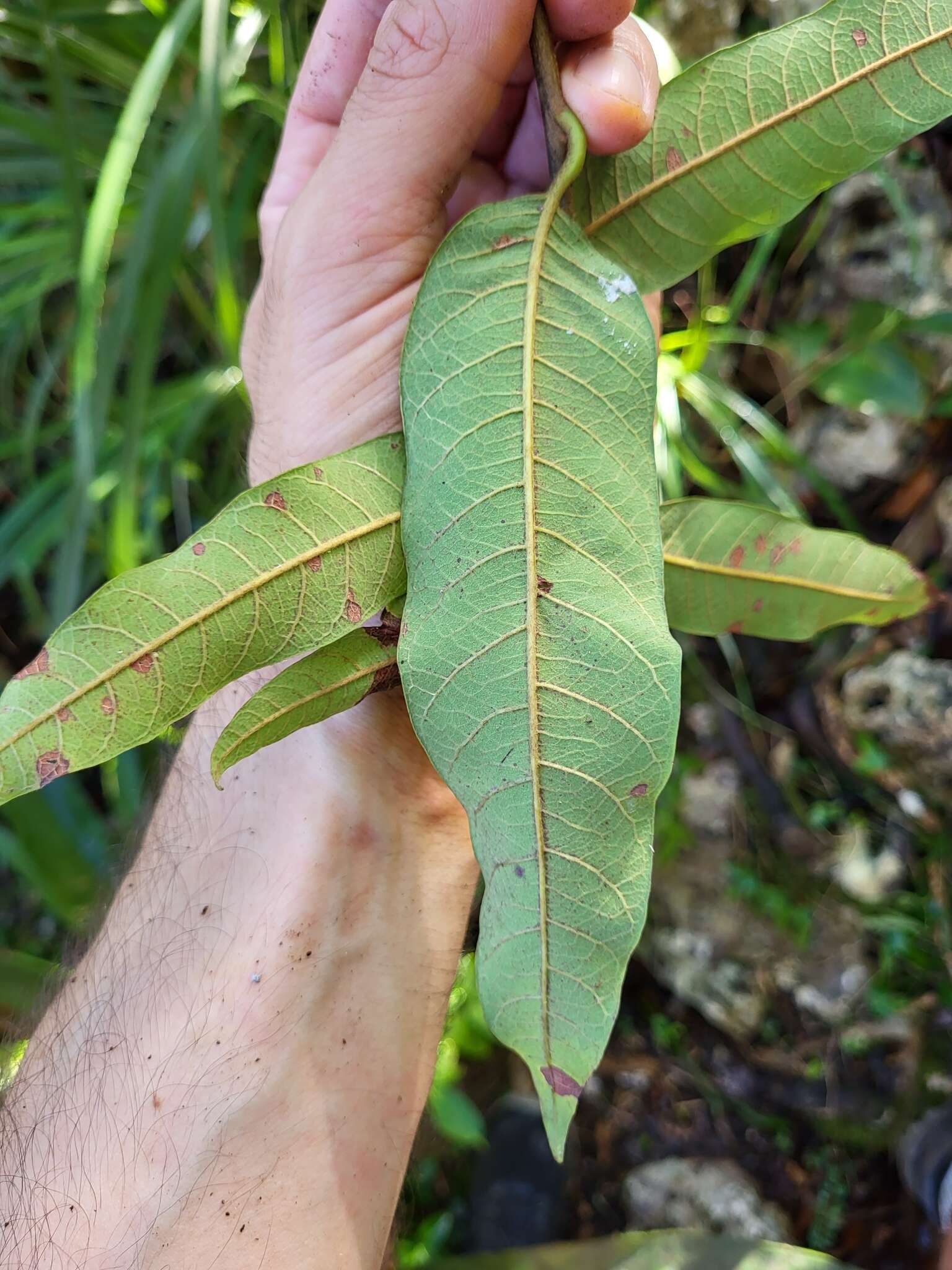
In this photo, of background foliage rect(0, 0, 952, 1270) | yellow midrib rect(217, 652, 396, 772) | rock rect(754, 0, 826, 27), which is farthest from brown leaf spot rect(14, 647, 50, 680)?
rock rect(754, 0, 826, 27)

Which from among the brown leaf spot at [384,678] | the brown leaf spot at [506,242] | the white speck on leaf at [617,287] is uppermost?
the brown leaf spot at [506,242]

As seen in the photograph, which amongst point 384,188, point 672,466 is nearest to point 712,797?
point 672,466

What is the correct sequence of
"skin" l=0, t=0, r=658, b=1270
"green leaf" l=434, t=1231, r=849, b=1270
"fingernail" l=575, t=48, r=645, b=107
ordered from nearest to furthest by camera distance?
"fingernail" l=575, t=48, r=645, b=107, "skin" l=0, t=0, r=658, b=1270, "green leaf" l=434, t=1231, r=849, b=1270

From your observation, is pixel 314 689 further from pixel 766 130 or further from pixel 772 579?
pixel 766 130

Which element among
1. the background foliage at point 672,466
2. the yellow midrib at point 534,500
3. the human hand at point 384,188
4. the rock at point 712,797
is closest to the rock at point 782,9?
the background foliage at point 672,466

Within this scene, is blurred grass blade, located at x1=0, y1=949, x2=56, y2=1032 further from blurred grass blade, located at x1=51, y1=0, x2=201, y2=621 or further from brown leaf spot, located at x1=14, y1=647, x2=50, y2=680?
brown leaf spot, located at x1=14, y1=647, x2=50, y2=680

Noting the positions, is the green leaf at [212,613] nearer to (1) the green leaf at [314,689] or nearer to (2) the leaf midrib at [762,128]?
(1) the green leaf at [314,689]
